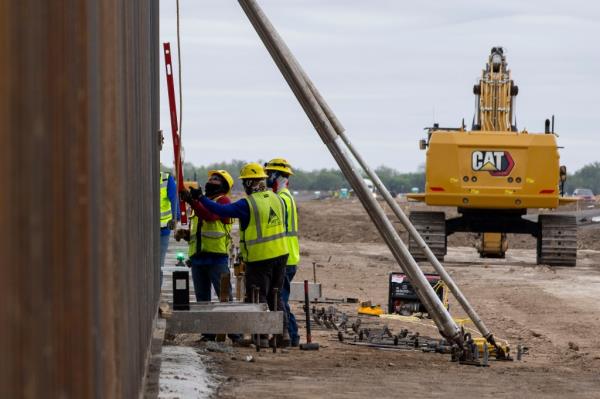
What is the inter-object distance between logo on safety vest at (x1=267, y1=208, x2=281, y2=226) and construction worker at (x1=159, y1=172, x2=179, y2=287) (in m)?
1.08

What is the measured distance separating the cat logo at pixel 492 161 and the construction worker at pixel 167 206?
15501 millimetres

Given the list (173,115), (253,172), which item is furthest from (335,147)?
(173,115)

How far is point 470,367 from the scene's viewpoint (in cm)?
1234

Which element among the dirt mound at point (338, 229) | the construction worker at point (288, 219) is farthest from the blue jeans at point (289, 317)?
the dirt mound at point (338, 229)

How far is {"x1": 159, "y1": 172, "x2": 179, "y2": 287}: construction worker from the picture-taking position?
13859 millimetres

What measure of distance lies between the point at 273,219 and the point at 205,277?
1.51 meters

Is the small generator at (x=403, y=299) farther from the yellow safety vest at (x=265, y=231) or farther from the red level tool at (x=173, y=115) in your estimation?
the red level tool at (x=173, y=115)

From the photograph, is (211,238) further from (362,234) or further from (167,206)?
(362,234)

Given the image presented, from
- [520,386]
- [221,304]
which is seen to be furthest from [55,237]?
[221,304]

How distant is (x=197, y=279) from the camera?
14.0m

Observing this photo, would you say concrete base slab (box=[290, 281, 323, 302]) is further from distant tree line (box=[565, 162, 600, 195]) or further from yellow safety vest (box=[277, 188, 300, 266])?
distant tree line (box=[565, 162, 600, 195])

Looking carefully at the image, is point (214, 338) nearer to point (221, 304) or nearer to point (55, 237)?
point (221, 304)

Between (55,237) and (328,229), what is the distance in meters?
50.9

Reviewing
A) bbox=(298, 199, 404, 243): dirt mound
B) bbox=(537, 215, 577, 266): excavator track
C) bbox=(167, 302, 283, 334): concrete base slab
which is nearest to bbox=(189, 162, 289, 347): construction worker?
bbox=(167, 302, 283, 334): concrete base slab
